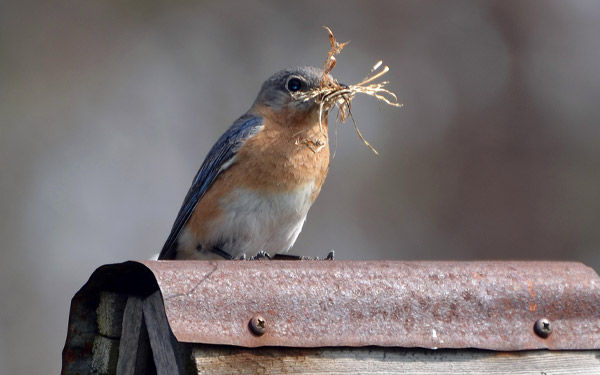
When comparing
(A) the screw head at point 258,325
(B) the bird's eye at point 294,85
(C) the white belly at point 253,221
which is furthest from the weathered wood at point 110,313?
(B) the bird's eye at point 294,85

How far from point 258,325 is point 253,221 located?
6.41 feet

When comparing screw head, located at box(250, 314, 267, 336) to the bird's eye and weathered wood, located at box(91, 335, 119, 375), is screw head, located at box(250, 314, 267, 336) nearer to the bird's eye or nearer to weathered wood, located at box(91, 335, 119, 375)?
weathered wood, located at box(91, 335, 119, 375)

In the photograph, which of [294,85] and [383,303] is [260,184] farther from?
[383,303]

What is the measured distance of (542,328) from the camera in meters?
3.80

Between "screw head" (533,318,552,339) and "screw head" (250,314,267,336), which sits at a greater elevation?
"screw head" (533,318,552,339)

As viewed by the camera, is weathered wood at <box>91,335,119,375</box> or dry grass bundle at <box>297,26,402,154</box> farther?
dry grass bundle at <box>297,26,402,154</box>

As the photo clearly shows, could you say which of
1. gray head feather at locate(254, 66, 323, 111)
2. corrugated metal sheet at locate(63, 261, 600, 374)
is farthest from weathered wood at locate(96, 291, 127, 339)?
gray head feather at locate(254, 66, 323, 111)

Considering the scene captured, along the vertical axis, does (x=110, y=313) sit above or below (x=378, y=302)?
below

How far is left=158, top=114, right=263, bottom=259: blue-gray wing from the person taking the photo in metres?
5.55

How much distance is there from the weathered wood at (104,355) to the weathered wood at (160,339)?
0.28 metres

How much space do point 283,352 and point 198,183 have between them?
2.40 meters

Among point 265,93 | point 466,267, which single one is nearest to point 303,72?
point 265,93

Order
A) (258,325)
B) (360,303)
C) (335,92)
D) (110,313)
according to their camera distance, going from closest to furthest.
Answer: (258,325), (360,303), (110,313), (335,92)

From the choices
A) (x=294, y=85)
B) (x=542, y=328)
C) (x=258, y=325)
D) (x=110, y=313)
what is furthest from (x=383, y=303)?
(x=294, y=85)
